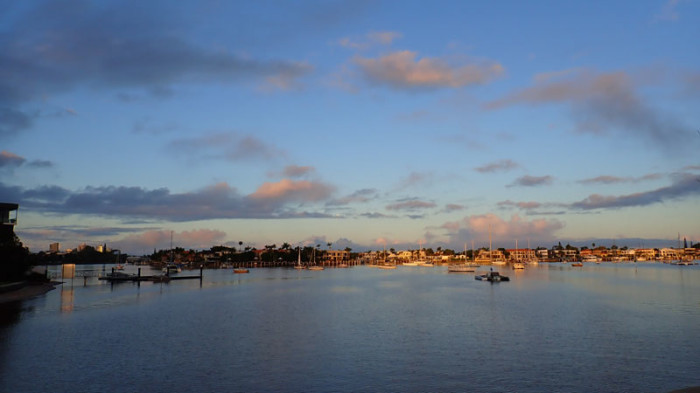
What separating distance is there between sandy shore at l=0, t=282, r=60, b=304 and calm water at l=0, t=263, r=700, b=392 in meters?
12.2

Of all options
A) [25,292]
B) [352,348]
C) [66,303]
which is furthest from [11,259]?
[352,348]

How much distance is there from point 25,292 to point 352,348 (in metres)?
78.0

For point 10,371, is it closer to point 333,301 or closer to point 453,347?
point 453,347

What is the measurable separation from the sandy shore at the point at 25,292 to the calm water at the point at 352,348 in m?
12.2

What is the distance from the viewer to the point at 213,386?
29594 mm

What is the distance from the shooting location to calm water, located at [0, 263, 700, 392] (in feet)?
99.5

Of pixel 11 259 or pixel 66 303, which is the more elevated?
pixel 11 259

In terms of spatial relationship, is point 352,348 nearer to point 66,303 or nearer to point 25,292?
point 66,303

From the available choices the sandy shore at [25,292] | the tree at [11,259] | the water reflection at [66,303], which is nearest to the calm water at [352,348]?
the water reflection at [66,303]

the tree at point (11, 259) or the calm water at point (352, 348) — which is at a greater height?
the tree at point (11, 259)

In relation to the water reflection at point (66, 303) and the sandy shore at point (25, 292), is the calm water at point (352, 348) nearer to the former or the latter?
the water reflection at point (66, 303)

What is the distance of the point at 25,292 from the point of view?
88250mm

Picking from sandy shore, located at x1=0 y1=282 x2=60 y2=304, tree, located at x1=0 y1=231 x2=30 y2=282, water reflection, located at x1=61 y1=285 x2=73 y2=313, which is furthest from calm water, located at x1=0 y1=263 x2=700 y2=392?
tree, located at x1=0 y1=231 x2=30 y2=282

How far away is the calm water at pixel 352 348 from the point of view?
3033 centimetres
